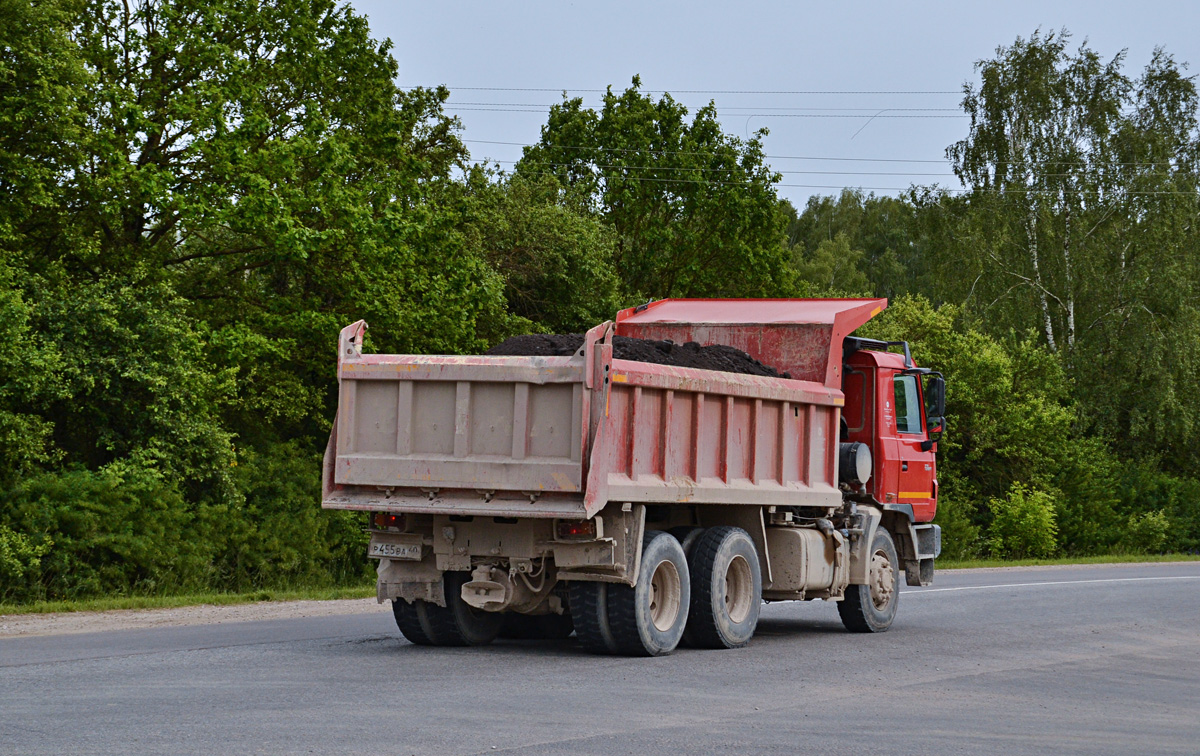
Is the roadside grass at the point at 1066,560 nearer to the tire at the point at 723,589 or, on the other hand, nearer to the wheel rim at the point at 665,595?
the tire at the point at 723,589

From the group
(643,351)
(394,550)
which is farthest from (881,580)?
(394,550)

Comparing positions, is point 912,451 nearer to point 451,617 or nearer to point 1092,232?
point 451,617

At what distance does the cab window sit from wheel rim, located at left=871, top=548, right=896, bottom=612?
141 centimetres

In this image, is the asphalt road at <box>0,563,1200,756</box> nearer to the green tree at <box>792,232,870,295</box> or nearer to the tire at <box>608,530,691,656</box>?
the tire at <box>608,530,691,656</box>

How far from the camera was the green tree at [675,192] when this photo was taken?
43.4m

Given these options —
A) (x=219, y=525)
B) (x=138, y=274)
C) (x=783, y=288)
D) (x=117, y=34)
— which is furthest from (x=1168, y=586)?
(x=783, y=288)

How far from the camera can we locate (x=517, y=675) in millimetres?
9891

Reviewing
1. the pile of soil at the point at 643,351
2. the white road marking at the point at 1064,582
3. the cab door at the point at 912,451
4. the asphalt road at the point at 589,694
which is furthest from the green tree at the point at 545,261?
the pile of soil at the point at 643,351

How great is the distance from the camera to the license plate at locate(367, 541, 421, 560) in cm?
1111

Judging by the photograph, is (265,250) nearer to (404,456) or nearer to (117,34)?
(117,34)

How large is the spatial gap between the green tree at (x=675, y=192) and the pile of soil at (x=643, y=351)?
30675 mm

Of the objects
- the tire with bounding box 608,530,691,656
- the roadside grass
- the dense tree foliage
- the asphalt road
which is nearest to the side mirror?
the asphalt road

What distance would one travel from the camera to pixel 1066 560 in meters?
33.3

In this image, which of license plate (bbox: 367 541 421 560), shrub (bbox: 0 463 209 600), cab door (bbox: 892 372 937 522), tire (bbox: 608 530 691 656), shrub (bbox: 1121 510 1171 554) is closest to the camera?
tire (bbox: 608 530 691 656)
